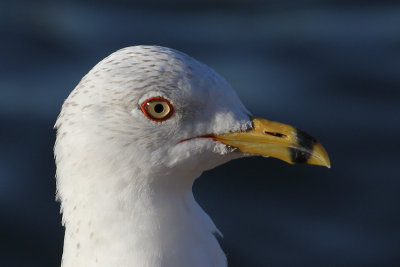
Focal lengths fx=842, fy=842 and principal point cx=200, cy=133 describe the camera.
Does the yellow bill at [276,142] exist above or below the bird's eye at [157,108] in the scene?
below

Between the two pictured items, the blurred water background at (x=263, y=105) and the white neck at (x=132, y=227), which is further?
the blurred water background at (x=263, y=105)

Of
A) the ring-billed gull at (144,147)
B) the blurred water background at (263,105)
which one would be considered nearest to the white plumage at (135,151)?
the ring-billed gull at (144,147)

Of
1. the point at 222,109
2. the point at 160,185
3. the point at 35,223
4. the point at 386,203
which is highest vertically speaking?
the point at 222,109

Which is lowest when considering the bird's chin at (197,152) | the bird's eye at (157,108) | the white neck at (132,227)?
the white neck at (132,227)

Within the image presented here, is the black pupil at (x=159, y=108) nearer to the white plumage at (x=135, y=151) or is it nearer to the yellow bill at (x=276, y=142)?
the white plumage at (x=135, y=151)

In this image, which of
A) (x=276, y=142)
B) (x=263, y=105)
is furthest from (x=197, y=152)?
(x=263, y=105)

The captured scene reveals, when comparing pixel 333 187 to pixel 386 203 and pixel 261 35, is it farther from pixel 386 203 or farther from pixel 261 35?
pixel 261 35

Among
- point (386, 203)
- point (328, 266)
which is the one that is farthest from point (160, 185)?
point (386, 203)

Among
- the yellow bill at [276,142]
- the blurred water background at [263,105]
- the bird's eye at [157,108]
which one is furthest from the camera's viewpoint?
the blurred water background at [263,105]

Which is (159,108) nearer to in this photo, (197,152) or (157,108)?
(157,108)
